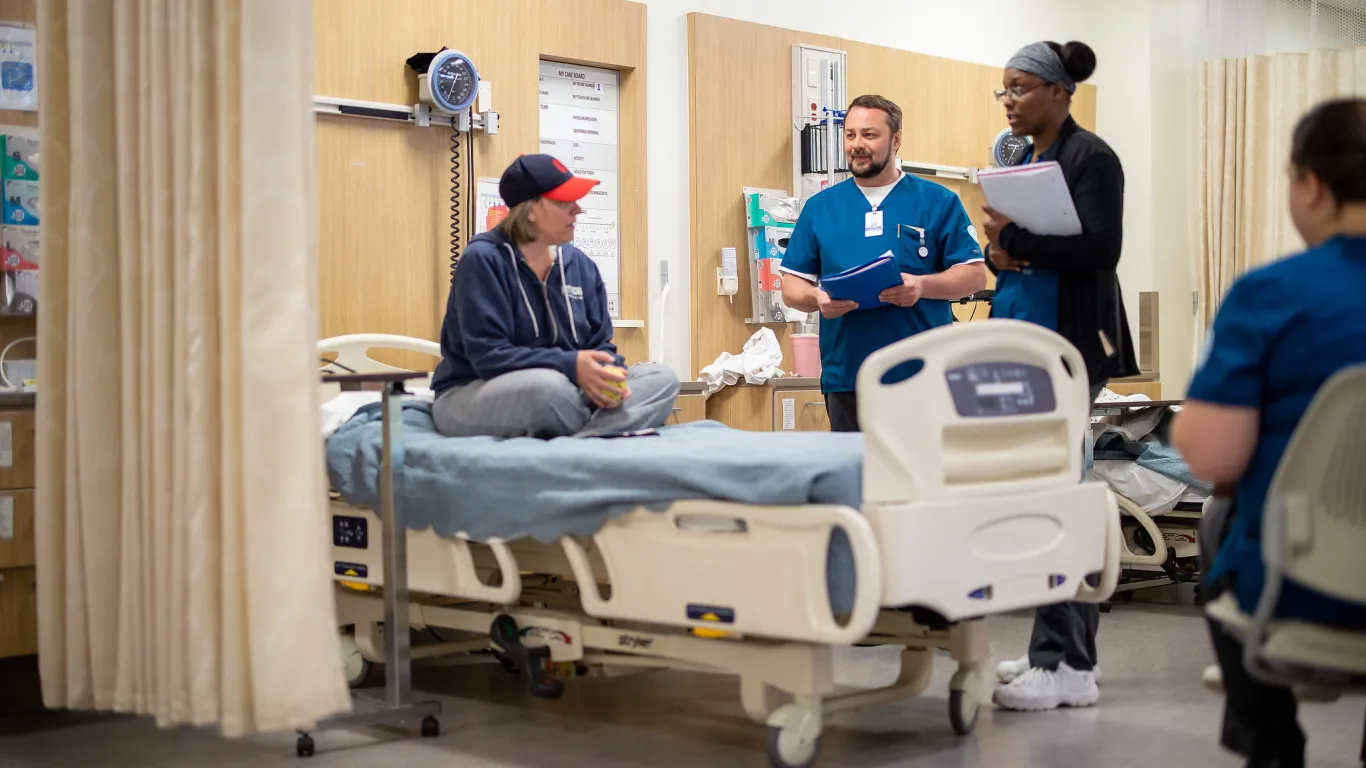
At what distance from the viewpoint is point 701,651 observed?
3234 mm

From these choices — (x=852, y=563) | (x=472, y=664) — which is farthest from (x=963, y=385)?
(x=472, y=664)

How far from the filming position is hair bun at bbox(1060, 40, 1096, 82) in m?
3.60

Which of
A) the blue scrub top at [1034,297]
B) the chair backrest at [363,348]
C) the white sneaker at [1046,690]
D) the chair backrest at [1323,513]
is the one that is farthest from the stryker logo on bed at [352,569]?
the chair backrest at [1323,513]

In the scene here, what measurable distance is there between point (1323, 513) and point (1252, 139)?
245 inches

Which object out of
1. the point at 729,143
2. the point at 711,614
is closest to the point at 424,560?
the point at 711,614

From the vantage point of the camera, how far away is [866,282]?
4.03 m

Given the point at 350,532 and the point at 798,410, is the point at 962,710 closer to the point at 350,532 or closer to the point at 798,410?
the point at 350,532

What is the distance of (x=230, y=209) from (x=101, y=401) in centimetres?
63

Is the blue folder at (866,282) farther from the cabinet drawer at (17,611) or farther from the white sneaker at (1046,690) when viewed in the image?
the cabinet drawer at (17,611)

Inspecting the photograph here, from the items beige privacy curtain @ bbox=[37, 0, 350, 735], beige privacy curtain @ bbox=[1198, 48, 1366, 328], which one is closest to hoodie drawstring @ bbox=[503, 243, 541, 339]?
beige privacy curtain @ bbox=[37, 0, 350, 735]

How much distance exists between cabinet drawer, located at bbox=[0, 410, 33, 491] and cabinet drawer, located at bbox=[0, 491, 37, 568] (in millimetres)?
31

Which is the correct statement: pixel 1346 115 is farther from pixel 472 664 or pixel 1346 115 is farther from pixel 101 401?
pixel 472 664

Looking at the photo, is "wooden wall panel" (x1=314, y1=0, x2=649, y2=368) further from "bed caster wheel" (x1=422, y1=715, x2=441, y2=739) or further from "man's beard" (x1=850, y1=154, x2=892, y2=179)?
"bed caster wheel" (x1=422, y1=715, x2=441, y2=739)

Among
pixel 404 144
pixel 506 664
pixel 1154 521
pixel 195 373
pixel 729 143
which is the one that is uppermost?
pixel 729 143
